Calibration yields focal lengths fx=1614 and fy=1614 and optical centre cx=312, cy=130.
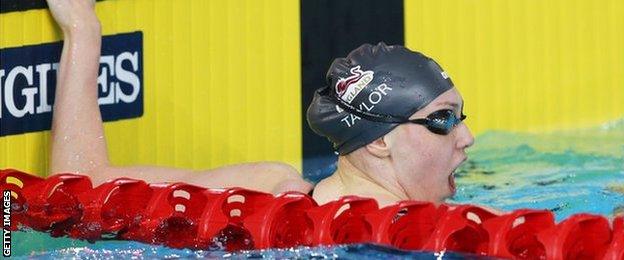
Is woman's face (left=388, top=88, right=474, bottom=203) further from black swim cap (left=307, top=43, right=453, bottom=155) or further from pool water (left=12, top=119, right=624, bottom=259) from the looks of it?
pool water (left=12, top=119, right=624, bottom=259)

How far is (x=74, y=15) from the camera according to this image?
4445 millimetres

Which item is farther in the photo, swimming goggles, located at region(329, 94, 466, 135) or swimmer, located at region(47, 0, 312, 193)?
swimmer, located at region(47, 0, 312, 193)

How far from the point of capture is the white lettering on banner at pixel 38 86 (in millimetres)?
4570

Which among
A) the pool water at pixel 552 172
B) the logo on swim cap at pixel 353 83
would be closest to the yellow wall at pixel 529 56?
the pool water at pixel 552 172

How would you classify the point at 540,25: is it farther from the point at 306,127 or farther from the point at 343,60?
the point at 343,60

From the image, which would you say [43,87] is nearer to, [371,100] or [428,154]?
[371,100]

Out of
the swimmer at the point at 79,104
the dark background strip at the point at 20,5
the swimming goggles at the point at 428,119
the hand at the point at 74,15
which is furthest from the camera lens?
the dark background strip at the point at 20,5

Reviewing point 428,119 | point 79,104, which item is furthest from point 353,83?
point 79,104

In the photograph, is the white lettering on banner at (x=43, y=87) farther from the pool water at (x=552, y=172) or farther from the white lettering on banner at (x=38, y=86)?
the pool water at (x=552, y=172)

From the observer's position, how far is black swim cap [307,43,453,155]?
324 cm

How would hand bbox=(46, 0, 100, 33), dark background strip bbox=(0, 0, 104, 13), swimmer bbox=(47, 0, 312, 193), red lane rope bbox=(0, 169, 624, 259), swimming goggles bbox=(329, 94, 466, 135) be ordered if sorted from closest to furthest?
red lane rope bbox=(0, 169, 624, 259)
swimming goggles bbox=(329, 94, 466, 135)
swimmer bbox=(47, 0, 312, 193)
hand bbox=(46, 0, 100, 33)
dark background strip bbox=(0, 0, 104, 13)

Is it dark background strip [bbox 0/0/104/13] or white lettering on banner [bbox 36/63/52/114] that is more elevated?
dark background strip [bbox 0/0/104/13]

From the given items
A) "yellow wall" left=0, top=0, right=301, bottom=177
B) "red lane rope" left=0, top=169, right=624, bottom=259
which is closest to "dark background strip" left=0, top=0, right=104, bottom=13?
"yellow wall" left=0, top=0, right=301, bottom=177

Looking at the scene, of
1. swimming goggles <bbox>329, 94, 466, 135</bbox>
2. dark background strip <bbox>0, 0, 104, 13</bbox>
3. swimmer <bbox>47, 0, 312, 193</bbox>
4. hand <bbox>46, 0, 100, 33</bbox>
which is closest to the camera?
swimming goggles <bbox>329, 94, 466, 135</bbox>
